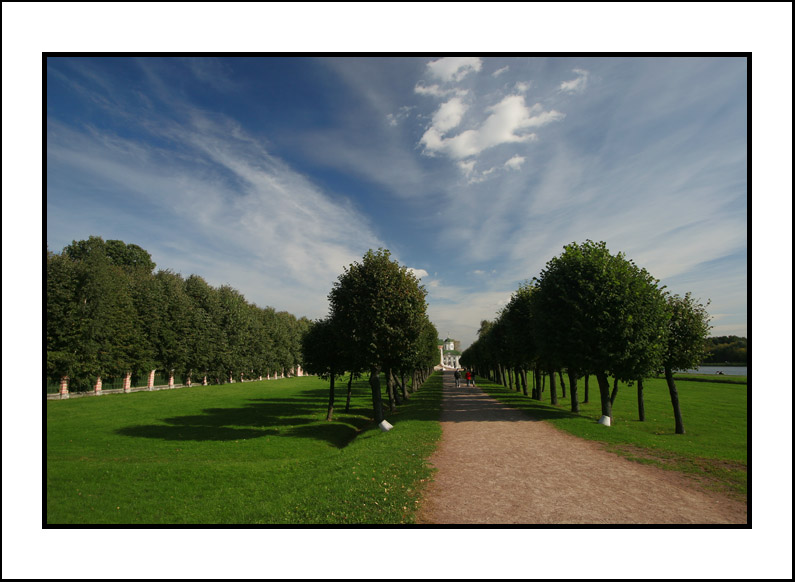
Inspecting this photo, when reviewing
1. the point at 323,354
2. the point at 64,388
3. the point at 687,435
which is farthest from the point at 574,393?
the point at 64,388

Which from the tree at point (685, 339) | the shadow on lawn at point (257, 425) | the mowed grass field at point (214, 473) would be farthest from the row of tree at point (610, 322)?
the shadow on lawn at point (257, 425)

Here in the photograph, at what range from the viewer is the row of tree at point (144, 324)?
9.33 meters

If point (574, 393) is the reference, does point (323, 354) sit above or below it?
above

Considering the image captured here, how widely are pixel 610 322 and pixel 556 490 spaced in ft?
49.7

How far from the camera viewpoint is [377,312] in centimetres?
2300

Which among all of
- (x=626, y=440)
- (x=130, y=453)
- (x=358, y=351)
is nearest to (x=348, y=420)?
(x=358, y=351)

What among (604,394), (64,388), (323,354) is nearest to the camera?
(64,388)

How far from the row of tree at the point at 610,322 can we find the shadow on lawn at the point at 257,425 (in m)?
15.8

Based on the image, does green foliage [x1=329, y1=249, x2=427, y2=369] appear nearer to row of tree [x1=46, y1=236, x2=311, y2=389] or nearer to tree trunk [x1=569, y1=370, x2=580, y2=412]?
row of tree [x1=46, y1=236, x2=311, y2=389]

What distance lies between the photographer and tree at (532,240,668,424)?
20.6 metres

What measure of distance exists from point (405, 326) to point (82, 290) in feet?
55.3

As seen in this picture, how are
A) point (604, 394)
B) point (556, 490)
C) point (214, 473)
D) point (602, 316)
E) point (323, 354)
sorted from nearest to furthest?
1. point (556, 490)
2. point (214, 473)
3. point (602, 316)
4. point (604, 394)
5. point (323, 354)

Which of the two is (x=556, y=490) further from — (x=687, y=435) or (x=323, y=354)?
(x=323, y=354)

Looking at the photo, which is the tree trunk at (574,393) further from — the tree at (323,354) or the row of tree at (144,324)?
the row of tree at (144,324)
